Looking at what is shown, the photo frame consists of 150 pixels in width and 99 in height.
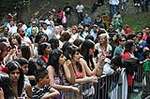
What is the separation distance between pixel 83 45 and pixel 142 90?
3.00 meters

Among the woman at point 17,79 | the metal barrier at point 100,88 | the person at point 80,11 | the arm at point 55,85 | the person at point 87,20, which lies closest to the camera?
the woman at point 17,79

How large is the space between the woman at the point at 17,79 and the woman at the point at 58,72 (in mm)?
894

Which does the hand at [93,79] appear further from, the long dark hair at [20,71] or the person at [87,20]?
the person at [87,20]

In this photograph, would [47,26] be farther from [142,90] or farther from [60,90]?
[60,90]

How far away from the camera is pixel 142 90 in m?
12.6

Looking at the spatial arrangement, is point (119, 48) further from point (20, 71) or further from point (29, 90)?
point (20, 71)

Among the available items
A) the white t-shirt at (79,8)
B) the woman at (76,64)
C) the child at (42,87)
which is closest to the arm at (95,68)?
the woman at (76,64)

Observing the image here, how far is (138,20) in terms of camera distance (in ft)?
107

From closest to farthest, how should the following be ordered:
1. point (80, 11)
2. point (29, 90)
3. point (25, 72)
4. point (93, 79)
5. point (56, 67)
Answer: point (29, 90) < point (25, 72) < point (56, 67) < point (93, 79) < point (80, 11)

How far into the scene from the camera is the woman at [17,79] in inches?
294

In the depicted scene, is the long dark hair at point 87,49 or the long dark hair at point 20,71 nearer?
the long dark hair at point 20,71

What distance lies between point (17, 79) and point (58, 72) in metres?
1.31

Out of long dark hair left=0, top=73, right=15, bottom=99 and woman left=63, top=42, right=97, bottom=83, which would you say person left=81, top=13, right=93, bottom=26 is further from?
long dark hair left=0, top=73, right=15, bottom=99

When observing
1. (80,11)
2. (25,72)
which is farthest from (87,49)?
(80,11)
